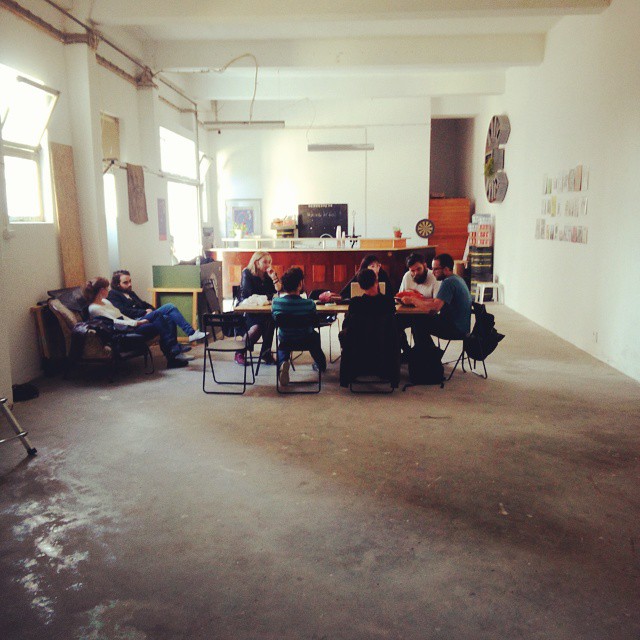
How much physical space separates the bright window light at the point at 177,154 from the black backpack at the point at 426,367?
6590 mm

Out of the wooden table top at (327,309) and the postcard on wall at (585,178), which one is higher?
the postcard on wall at (585,178)

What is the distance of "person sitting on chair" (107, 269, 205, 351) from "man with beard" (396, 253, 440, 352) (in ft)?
7.76

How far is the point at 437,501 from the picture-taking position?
11.0 feet

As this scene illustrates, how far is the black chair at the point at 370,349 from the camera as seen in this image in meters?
5.15

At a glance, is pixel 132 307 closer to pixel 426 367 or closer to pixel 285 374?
pixel 285 374

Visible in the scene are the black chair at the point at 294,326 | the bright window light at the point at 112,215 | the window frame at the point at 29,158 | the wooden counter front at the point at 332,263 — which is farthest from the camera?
the wooden counter front at the point at 332,263

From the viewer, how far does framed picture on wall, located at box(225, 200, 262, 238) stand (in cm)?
1402

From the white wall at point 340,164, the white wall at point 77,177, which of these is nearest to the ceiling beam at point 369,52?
the white wall at point 77,177

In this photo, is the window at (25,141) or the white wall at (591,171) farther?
the white wall at (591,171)

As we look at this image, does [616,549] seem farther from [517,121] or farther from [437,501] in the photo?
[517,121]

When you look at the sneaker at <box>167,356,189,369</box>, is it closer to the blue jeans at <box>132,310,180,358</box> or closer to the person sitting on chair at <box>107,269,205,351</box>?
the blue jeans at <box>132,310,180,358</box>

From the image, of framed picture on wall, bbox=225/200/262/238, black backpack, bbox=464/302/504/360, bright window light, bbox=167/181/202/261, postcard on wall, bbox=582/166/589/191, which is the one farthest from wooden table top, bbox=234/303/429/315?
framed picture on wall, bbox=225/200/262/238

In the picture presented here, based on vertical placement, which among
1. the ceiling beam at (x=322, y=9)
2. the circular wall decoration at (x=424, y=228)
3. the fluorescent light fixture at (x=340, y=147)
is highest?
the ceiling beam at (x=322, y=9)

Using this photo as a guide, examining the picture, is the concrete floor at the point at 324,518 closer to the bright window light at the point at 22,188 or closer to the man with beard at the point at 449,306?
the man with beard at the point at 449,306
